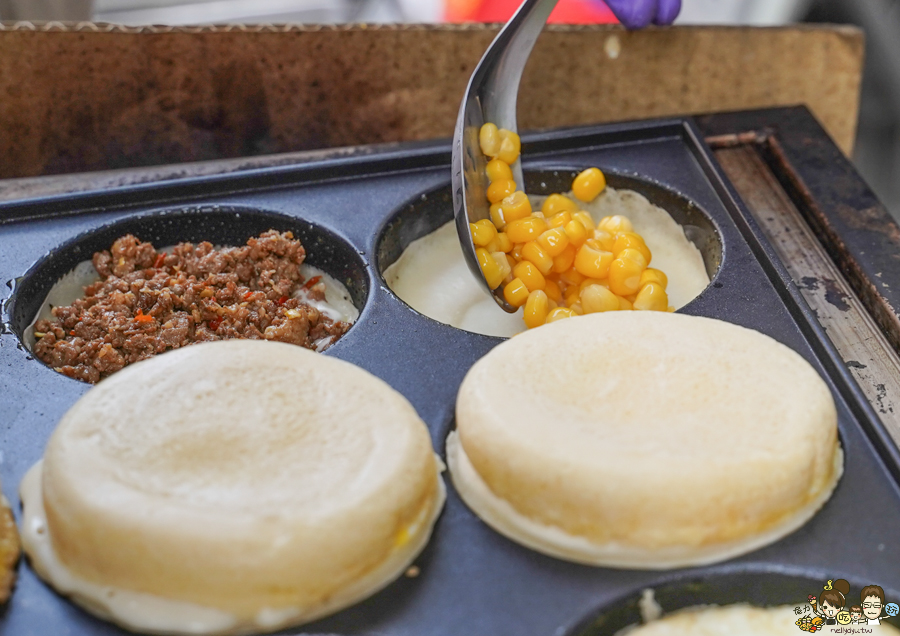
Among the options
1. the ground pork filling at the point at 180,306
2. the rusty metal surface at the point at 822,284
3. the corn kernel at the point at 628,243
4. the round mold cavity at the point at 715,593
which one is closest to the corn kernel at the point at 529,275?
the corn kernel at the point at 628,243

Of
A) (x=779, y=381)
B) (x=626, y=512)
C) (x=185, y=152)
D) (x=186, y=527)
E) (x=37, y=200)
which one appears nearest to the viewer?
(x=186, y=527)

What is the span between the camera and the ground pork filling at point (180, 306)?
1844 millimetres

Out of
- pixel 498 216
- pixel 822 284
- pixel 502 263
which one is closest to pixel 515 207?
pixel 498 216

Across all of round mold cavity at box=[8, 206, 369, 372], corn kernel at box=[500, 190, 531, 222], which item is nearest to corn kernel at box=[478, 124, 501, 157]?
corn kernel at box=[500, 190, 531, 222]

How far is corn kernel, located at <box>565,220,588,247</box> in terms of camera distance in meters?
2.04

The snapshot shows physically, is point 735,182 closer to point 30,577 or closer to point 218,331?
point 218,331

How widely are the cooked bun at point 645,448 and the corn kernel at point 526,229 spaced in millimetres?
561

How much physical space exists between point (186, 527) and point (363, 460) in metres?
0.29

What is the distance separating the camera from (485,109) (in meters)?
2.12

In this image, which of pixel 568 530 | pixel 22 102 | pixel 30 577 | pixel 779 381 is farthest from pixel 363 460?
pixel 22 102

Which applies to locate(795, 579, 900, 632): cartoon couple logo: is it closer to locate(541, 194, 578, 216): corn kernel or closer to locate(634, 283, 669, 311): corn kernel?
locate(634, 283, 669, 311): corn kernel

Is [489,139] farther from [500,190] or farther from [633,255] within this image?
[633,255]

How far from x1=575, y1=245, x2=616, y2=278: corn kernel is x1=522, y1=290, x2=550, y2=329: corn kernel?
141 millimetres

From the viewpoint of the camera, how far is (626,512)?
126cm
